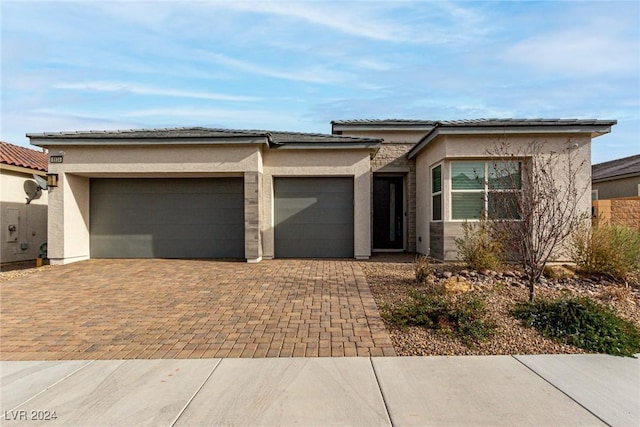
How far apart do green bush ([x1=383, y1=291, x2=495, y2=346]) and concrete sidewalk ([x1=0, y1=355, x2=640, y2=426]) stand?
0.64m

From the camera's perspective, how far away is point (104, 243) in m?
13.3

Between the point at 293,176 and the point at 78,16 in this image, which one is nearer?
the point at 78,16

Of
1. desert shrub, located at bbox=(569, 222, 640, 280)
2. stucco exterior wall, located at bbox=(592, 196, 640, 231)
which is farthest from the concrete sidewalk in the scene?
stucco exterior wall, located at bbox=(592, 196, 640, 231)

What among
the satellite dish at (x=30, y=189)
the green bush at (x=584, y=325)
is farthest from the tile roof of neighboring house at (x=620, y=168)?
the satellite dish at (x=30, y=189)

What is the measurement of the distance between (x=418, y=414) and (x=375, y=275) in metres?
6.18

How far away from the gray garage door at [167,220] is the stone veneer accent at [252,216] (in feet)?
4.51

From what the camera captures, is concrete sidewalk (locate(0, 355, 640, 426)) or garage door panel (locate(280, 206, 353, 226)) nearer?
concrete sidewalk (locate(0, 355, 640, 426))

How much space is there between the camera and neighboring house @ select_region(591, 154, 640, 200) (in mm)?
18984

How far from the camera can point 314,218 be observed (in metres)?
13.3

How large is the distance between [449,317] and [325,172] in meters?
7.96

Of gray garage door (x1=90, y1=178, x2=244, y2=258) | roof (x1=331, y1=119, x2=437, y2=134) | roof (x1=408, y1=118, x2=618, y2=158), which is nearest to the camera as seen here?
roof (x1=408, y1=118, x2=618, y2=158)

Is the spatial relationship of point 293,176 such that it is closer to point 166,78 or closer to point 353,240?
point 353,240

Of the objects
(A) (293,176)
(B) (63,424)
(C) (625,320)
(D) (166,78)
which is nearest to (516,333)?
(C) (625,320)

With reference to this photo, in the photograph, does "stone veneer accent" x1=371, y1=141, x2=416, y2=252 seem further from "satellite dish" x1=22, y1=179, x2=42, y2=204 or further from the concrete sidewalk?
"satellite dish" x1=22, y1=179, x2=42, y2=204
